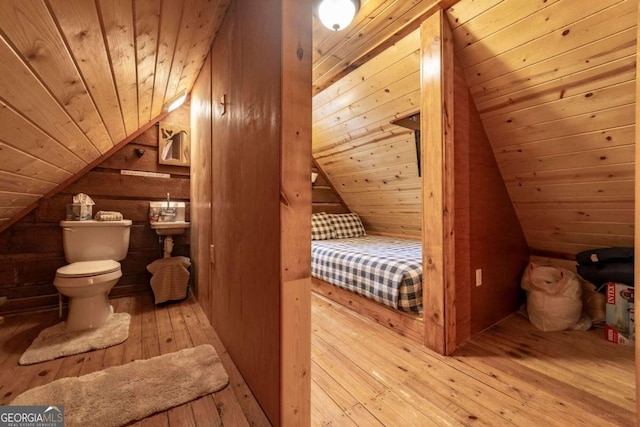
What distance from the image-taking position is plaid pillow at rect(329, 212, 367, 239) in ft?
12.0

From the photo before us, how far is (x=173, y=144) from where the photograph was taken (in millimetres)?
2773

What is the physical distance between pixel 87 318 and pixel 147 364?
0.79m

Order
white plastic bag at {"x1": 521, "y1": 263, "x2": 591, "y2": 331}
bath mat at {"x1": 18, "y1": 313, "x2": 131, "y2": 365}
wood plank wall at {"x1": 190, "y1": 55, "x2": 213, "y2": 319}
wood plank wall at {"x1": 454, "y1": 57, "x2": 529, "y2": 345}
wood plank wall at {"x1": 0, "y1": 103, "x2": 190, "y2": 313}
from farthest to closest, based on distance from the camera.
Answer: wood plank wall at {"x1": 0, "y1": 103, "x2": 190, "y2": 313} → wood plank wall at {"x1": 190, "y1": 55, "x2": 213, "y2": 319} → white plastic bag at {"x1": 521, "y1": 263, "x2": 591, "y2": 331} → wood plank wall at {"x1": 454, "y1": 57, "x2": 529, "y2": 345} → bath mat at {"x1": 18, "y1": 313, "x2": 131, "y2": 365}

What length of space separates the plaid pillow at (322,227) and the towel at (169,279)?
1.56 m

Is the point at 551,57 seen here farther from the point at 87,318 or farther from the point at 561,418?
the point at 87,318

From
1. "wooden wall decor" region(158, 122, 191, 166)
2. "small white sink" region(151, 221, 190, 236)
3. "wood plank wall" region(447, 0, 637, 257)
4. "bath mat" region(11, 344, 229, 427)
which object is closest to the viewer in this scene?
"bath mat" region(11, 344, 229, 427)

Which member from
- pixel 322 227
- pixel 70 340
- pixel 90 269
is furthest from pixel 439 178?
pixel 70 340

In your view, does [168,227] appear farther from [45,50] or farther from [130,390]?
[45,50]

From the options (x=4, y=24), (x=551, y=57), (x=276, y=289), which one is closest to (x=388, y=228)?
(x=551, y=57)

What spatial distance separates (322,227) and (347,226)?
42cm

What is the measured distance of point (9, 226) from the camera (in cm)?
212

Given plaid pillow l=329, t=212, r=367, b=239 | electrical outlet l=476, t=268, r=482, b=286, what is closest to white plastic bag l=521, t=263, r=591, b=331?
electrical outlet l=476, t=268, r=482, b=286

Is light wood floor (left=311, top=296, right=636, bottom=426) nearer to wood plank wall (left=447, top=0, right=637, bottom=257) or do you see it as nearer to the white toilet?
wood plank wall (left=447, top=0, right=637, bottom=257)
